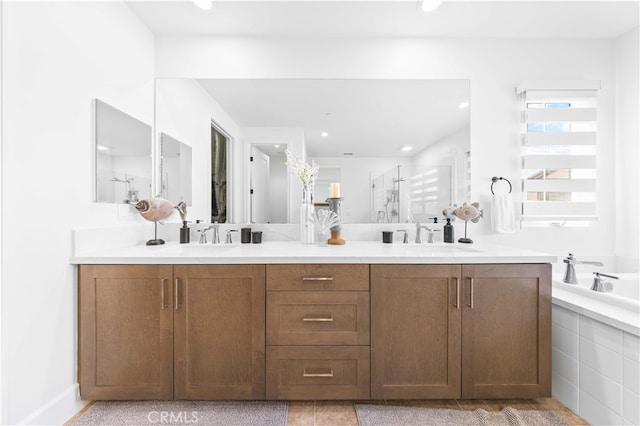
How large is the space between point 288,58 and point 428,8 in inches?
38.2

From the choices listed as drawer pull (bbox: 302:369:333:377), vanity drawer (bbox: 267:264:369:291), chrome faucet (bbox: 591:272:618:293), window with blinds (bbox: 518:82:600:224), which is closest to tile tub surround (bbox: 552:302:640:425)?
chrome faucet (bbox: 591:272:618:293)

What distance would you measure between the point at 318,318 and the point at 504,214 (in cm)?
158

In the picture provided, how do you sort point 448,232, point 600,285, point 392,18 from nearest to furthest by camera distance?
1. point 600,285
2. point 392,18
3. point 448,232

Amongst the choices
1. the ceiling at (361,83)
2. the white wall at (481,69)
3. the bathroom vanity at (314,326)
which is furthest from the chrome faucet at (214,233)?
the white wall at (481,69)

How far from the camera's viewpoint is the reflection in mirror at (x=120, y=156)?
1.76 m

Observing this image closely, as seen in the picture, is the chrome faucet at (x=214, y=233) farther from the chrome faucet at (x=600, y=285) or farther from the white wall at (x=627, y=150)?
the white wall at (x=627, y=150)

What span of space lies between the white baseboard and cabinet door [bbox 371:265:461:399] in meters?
1.52

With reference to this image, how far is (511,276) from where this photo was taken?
1621mm

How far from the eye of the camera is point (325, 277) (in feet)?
5.26

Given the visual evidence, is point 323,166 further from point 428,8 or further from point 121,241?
point 121,241

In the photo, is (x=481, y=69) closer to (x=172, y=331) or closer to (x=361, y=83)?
(x=361, y=83)

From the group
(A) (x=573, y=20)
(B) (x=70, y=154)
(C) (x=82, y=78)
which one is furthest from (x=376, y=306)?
(A) (x=573, y=20)

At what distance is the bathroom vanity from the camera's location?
1588 mm

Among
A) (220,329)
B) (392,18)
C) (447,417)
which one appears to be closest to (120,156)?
(220,329)
